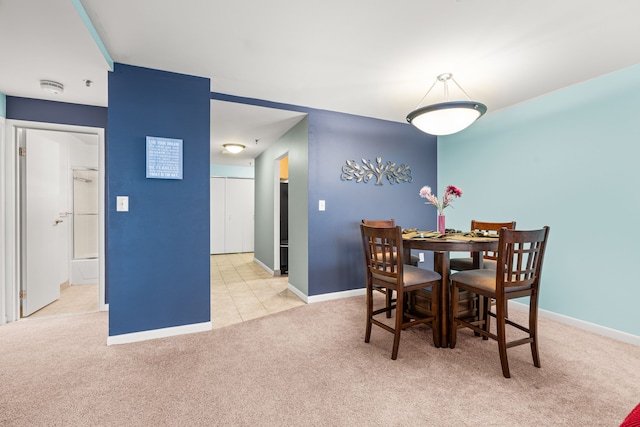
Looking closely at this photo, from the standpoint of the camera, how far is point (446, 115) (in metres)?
2.31

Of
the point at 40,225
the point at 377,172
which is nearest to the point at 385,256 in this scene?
the point at 377,172

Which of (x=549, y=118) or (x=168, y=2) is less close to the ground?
(x=168, y=2)

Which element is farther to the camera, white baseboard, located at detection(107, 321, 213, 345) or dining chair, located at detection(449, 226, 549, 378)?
white baseboard, located at detection(107, 321, 213, 345)

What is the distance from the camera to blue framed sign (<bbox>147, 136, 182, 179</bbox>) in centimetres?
235

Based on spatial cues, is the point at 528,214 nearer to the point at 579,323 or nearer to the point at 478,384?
the point at 579,323

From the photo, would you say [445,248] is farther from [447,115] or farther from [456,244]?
[447,115]

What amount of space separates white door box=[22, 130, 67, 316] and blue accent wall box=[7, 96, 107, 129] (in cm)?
24

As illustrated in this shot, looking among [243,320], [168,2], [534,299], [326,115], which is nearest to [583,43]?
[534,299]

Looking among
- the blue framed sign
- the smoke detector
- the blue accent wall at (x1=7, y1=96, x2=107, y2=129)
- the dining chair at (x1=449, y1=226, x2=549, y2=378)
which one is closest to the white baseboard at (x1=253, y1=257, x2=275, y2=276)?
the blue framed sign

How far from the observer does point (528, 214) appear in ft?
10.2

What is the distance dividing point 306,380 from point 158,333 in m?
1.44

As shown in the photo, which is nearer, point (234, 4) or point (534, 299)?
point (234, 4)

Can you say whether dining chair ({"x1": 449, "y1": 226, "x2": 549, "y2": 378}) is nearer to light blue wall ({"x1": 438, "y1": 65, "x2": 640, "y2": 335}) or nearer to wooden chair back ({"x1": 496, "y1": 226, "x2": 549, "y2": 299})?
wooden chair back ({"x1": 496, "y1": 226, "x2": 549, "y2": 299})

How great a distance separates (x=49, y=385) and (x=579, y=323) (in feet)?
13.9
